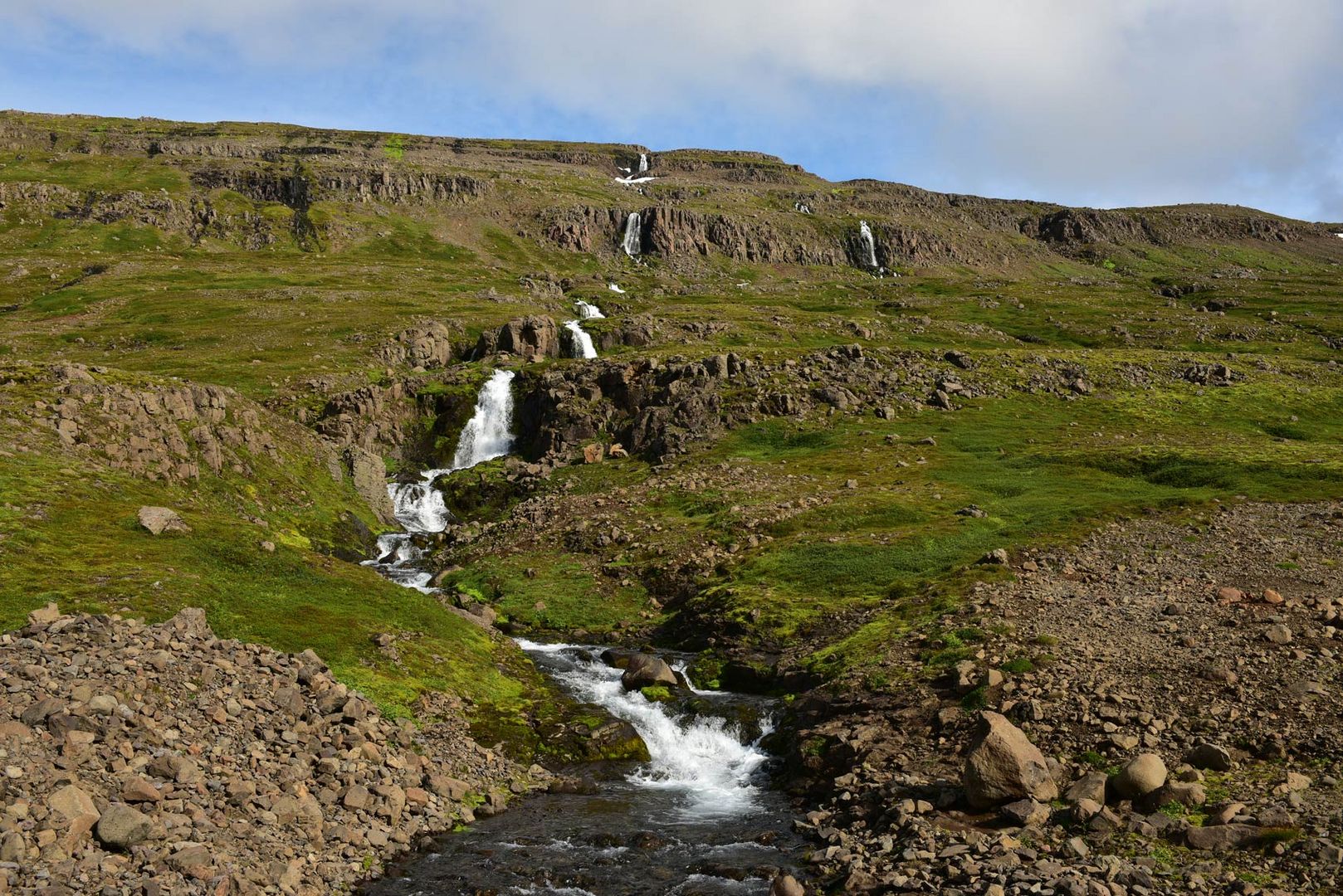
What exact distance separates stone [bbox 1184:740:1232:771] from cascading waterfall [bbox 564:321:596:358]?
304 feet

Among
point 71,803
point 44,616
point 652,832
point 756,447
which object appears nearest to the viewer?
point 71,803

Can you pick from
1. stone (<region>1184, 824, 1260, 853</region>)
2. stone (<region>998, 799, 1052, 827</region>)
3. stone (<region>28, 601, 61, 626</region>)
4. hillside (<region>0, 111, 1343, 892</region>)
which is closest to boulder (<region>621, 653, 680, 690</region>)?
hillside (<region>0, 111, 1343, 892</region>)

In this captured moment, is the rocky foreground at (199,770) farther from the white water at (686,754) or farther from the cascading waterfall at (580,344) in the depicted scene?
the cascading waterfall at (580,344)

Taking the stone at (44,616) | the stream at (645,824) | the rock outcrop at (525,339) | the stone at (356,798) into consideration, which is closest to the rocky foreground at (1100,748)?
the stream at (645,824)

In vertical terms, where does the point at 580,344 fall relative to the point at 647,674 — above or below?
above

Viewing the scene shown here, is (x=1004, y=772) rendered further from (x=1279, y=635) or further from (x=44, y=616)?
(x=44, y=616)

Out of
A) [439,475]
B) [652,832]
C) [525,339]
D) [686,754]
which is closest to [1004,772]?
[652,832]

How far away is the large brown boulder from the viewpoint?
22.7 m

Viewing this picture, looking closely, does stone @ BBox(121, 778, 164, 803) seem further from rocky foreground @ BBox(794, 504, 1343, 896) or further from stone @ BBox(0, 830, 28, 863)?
rocky foreground @ BBox(794, 504, 1343, 896)

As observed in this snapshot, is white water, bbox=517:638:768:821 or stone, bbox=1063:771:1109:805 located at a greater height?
stone, bbox=1063:771:1109:805

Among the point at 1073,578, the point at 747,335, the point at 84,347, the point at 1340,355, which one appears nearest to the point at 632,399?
the point at 747,335

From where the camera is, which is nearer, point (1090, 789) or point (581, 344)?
point (1090, 789)

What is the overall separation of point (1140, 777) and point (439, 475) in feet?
219

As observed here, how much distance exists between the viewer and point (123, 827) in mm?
18172
